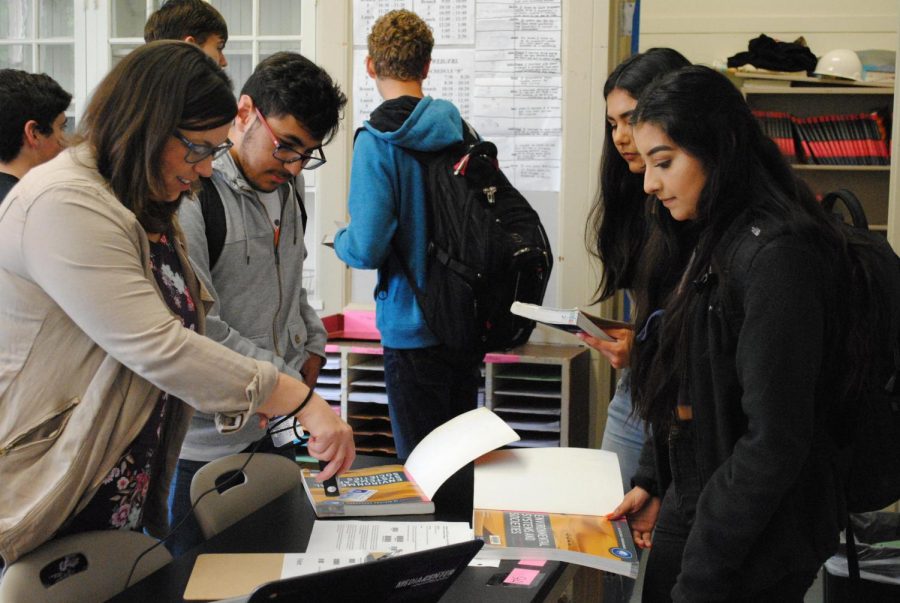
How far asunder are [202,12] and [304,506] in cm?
162

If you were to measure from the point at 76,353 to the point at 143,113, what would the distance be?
0.36m

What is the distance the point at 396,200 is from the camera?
8.43 feet

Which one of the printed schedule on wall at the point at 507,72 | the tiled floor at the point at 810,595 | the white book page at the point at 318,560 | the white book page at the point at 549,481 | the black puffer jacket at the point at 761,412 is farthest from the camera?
the printed schedule on wall at the point at 507,72

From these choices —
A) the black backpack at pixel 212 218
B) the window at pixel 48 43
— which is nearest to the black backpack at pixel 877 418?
the black backpack at pixel 212 218

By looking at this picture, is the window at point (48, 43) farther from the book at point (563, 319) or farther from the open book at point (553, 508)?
the open book at point (553, 508)

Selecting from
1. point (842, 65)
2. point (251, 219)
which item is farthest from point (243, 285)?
point (842, 65)

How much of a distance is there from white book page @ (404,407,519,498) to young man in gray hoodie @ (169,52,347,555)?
1.14 ft

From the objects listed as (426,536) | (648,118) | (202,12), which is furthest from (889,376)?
(202,12)

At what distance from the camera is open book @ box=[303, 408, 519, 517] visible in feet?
5.47

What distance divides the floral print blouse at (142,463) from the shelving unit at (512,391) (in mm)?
1896

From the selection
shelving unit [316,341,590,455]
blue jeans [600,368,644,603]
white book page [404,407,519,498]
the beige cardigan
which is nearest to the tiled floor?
shelving unit [316,341,590,455]

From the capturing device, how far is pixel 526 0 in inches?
142

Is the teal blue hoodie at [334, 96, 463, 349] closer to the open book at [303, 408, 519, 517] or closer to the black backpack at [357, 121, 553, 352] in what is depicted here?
the black backpack at [357, 121, 553, 352]

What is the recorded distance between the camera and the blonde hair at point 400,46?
260 cm
